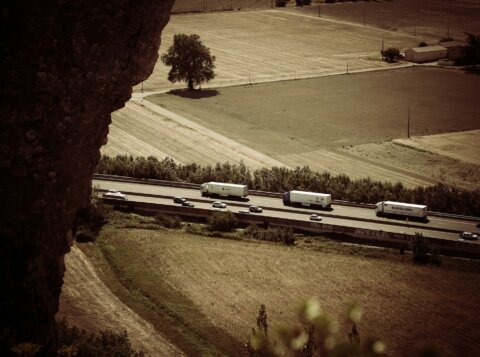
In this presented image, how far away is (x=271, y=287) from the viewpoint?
45062 mm

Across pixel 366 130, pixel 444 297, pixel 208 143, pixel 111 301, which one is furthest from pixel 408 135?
pixel 111 301

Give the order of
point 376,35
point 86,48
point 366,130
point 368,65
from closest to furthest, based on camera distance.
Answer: point 86,48
point 366,130
point 368,65
point 376,35

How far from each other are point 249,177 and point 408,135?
2753 centimetres

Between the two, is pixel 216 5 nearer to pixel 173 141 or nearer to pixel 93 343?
pixel 173 141

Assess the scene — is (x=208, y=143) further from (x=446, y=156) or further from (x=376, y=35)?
(x=376, y=35)

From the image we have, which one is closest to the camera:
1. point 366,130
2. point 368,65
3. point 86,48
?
point 86,48

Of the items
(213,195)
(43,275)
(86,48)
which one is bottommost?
(213,195)

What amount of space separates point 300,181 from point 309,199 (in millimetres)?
5944

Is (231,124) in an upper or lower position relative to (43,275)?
lower

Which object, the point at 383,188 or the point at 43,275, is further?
the point at 383,188

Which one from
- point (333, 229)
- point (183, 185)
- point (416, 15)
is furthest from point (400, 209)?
point (416, 15)

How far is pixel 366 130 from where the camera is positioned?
88625 millimetres

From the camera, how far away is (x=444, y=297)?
4366 cm

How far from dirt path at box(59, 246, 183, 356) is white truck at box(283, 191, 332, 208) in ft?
67.1
